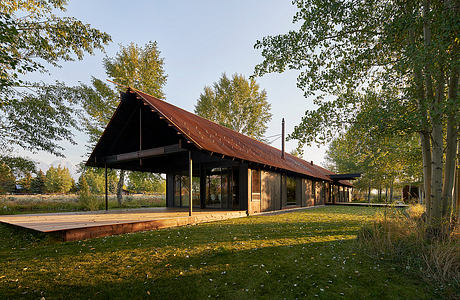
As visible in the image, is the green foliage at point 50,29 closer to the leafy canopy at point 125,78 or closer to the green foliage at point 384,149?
the leafy canopy at point 125,78

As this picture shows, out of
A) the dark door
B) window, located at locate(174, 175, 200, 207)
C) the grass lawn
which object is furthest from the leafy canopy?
the grass lawn

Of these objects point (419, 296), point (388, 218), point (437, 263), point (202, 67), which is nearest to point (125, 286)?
point (419, 296)

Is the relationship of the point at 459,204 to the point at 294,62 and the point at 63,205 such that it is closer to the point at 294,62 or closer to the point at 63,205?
the point at 294,62

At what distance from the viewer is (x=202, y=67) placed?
15258mm

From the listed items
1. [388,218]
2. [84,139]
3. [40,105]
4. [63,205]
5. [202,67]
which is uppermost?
[202,67]

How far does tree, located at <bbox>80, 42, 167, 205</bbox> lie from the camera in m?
18.3

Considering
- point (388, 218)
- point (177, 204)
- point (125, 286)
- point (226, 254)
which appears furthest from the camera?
point (177, 204)

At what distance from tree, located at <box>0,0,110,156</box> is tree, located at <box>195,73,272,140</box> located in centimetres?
1587

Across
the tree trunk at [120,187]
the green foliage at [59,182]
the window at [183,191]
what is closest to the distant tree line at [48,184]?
the green foliage at [59,182]

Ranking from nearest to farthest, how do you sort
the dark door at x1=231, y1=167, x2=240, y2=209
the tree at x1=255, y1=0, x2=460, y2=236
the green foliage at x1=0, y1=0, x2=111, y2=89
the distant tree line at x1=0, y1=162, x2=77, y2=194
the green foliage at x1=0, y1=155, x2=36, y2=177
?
the tree at x1=255, y1=0, x2=460, y2=236 < the green foliage at x1=0, y1=0, x2=111, y2=89 < the green foliage at x1=0, y1=155, x2=36, y2=177 < the dark door at x1=231, y1=167, x2=240, y2=209 < the distant tree line at x1=0, y1=162, x2=77, y2=194

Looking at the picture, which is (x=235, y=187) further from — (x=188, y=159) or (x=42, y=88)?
(x=42, y=88)

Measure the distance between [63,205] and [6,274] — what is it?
48.5 ft

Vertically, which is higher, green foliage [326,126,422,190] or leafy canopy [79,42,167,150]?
leafy canopy [79,42,167,150]

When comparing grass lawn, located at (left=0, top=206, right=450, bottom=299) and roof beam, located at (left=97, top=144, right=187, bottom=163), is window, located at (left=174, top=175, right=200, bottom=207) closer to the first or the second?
roof beam, located at (left=97, top=144, right=187, bottom=163)
